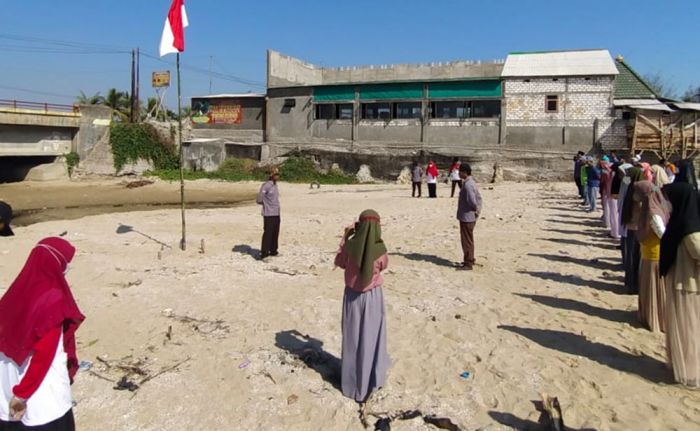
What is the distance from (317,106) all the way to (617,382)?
1188 inches

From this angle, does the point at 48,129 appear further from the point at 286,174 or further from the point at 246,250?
the point at 246,250

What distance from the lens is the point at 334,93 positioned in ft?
106

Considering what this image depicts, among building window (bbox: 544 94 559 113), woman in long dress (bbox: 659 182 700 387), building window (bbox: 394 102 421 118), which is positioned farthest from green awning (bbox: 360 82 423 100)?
woman in long dress (bbox: 659 182 700 387)

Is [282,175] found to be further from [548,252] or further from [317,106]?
[548,252]

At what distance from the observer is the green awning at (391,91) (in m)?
30.2

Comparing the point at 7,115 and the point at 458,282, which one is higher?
the point at 7,115

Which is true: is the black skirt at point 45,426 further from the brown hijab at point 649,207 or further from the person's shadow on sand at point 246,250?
the person's shadow on sand at point 246,250

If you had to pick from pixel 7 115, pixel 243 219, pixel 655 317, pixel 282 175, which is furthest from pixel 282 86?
pixel 655 317

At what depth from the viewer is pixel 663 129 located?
25.0 m

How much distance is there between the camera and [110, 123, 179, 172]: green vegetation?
33.8 meters

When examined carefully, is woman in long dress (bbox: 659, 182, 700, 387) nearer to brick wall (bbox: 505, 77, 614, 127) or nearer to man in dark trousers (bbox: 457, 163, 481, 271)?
man in dark trousers (bbox: 457, 163, 481, 271)

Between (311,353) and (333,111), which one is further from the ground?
(333,111)

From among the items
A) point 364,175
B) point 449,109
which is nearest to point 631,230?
point 449,109

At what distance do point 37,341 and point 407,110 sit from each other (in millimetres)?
29734
